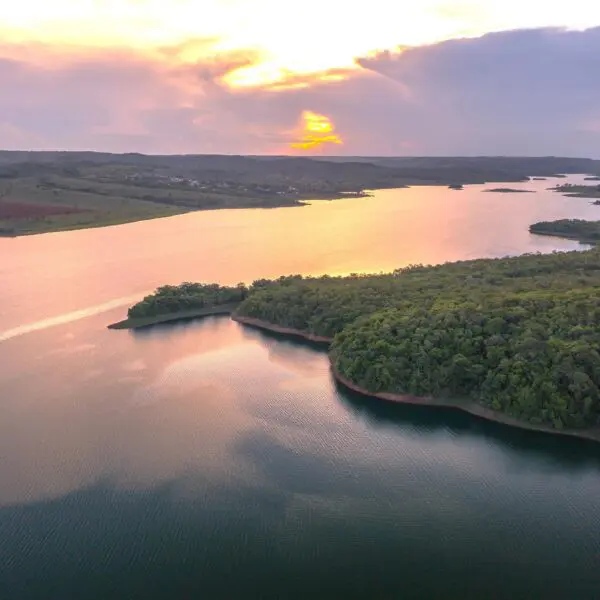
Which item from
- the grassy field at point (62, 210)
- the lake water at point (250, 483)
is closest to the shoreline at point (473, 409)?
the lake water at point (250, 483)

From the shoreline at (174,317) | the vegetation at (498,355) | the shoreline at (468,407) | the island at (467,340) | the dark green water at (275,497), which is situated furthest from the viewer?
the shoreline at (174,317)

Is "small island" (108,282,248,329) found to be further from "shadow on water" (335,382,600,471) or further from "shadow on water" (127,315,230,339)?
"shadow on water" (335,382,600,471)

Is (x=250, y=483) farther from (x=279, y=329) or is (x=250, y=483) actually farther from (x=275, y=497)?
(x=279, y=329)

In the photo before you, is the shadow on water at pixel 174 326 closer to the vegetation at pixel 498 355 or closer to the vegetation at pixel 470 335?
the vegetation at pixel 470 335

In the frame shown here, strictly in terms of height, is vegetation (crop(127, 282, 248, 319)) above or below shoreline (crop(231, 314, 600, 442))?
above

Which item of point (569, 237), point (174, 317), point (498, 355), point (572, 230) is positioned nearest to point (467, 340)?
point (498, 355)

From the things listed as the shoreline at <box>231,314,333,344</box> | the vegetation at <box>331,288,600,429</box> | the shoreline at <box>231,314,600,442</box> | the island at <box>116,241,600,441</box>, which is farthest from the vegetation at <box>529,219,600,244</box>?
the shoreline at <box>231,314,600,442</box>

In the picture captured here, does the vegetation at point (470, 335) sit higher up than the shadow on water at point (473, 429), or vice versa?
the vegetation at point (470, 335)
